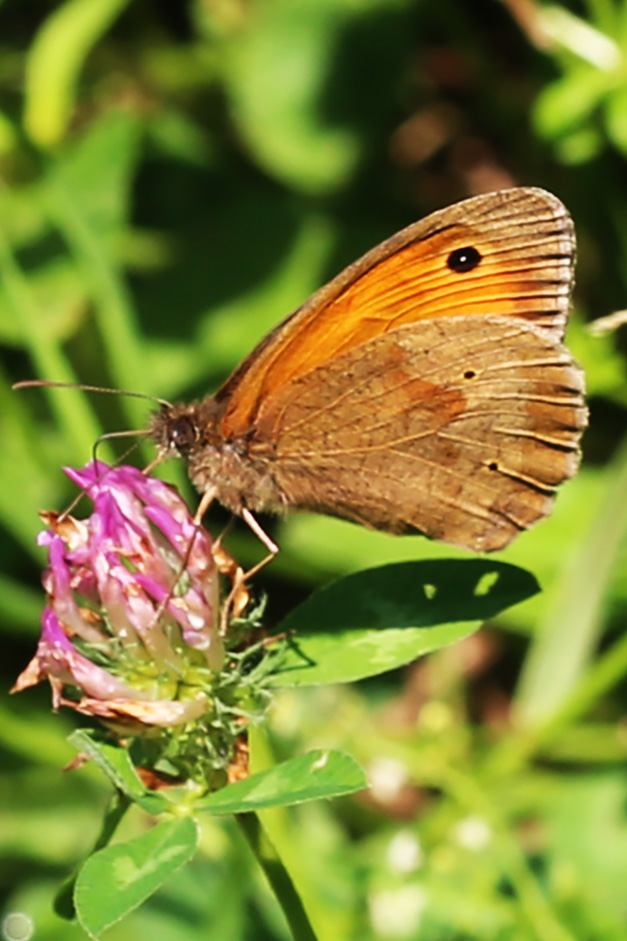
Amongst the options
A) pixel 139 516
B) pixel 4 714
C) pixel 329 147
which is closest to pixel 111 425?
pixel 4 714

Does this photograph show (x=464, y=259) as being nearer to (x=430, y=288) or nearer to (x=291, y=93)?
(x=430, y=288)

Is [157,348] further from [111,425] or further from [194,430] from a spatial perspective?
[194,430]

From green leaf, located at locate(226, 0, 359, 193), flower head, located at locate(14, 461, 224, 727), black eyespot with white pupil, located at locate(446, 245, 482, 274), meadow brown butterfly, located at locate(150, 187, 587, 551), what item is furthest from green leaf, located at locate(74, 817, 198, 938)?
green leaf, located at locate(226, 0, 359, 193)

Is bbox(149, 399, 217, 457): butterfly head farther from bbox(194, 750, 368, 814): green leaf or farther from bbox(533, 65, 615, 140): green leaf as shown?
bbox(533, 65, 615, 140): green leaf

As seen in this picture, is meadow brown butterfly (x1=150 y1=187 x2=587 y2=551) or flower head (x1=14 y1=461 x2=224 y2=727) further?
meadow brown butterfly (x1=150 y1=187 x2=587 y2=551)

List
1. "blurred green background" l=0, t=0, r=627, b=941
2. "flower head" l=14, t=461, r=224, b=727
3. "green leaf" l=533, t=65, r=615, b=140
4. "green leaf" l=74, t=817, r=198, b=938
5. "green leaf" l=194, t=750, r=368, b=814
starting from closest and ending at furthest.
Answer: "green leaf" l=74, t=817, r=198, b=938 < "green leaf" l=194, t=750, r=368, b=814 < "flower head" l=14, t=461, r=224, b=727 < "blurred green background" l=0, t=0, r=627, b=941 < "green leaf" l=533, t=65, r=615, b=140

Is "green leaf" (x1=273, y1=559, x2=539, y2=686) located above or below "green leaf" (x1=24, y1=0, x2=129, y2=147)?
below

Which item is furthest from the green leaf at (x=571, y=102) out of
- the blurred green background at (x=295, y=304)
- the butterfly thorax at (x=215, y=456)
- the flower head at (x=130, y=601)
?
the flower head at (x=130, y=601)
